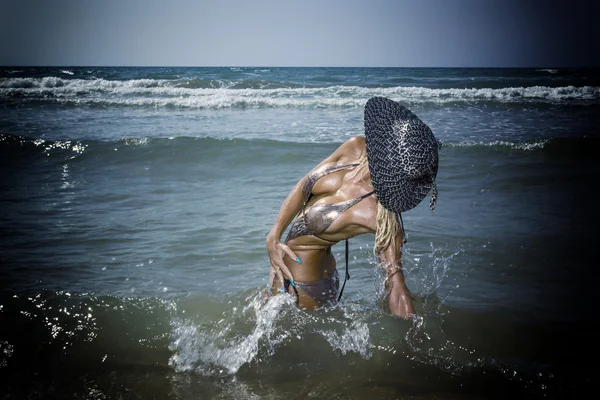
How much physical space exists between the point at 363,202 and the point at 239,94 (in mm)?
18360

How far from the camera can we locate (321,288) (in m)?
3.00

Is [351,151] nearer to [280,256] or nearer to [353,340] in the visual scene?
[280,256]

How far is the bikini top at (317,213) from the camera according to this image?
8.11ft

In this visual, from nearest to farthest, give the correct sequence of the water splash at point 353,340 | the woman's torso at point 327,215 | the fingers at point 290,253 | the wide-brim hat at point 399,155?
1. the wide-brim hat at point 399,155
2. the woman's torso at point 327,215
3. the fingers at point 290,253
4. the water splash at point 353,340

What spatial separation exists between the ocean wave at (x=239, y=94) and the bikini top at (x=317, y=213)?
14.5 metres

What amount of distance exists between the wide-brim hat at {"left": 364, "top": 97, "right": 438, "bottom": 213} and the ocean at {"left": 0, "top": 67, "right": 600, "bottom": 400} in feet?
3.34

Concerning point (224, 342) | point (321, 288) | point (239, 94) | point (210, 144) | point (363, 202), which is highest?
point (239, 94)

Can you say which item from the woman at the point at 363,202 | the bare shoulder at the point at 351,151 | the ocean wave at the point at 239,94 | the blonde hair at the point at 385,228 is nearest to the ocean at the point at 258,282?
the woman at the point at 363,202

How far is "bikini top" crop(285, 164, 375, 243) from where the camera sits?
8.11ft

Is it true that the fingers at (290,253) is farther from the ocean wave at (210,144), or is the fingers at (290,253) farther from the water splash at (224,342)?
the ocean wave at (210,144)

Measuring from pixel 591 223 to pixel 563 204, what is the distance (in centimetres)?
71

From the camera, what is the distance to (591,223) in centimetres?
538

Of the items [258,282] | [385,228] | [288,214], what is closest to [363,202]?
[385,228]

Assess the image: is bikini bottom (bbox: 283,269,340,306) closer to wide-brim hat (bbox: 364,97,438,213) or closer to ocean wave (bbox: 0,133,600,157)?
wide-brim hat (bbox: 364,97,438,213)
